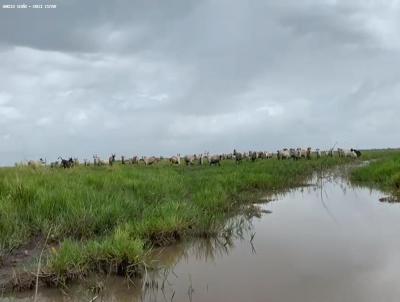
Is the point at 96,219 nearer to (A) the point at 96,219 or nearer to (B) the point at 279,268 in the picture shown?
(A) the point at 96,219

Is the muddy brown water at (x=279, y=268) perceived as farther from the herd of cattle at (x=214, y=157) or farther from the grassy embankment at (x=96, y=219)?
the herd of cattle at (x=214, y=157)

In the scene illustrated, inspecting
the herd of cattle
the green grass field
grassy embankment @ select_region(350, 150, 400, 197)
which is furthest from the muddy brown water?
the herd of cattle

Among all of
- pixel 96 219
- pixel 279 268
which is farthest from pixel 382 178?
pixel 96 219

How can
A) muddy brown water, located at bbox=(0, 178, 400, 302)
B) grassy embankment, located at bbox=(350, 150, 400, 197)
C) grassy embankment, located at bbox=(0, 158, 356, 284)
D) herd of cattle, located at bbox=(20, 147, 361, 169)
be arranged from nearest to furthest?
muddy brown water, located at bbox=(0, 178, 400, 302) → grassy embankment, located at bbox=(0, 158, 356, 284) → grassy embankment, located at bbox=(350, 150, 400, 197) → herd of cattle, located at bbox=(20, 147, 361, 169)

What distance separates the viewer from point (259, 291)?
20.5 feet

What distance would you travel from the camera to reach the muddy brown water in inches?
237

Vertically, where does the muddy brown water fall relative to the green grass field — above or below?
below

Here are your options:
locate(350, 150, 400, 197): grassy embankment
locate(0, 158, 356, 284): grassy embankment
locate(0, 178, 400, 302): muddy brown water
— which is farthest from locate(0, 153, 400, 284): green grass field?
locate(350, 150, 400, 197): grassy embankment

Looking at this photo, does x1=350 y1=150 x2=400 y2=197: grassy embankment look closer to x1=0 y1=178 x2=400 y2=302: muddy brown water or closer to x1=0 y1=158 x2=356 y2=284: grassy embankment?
x1=0 y1=178 x2=400 y2=302: muddy brown water

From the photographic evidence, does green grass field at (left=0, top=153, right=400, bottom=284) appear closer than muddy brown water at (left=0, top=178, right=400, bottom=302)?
No

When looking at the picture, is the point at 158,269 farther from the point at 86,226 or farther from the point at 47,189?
the point at 47,189

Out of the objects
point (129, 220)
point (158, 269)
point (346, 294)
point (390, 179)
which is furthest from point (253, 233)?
point (390, 179)

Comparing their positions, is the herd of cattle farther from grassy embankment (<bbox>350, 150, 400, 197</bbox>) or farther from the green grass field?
the green grass field

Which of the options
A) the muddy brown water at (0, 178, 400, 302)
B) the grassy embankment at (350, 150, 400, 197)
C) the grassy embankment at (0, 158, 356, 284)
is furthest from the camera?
the grassy embankment at (350, 150, 400, 197)
